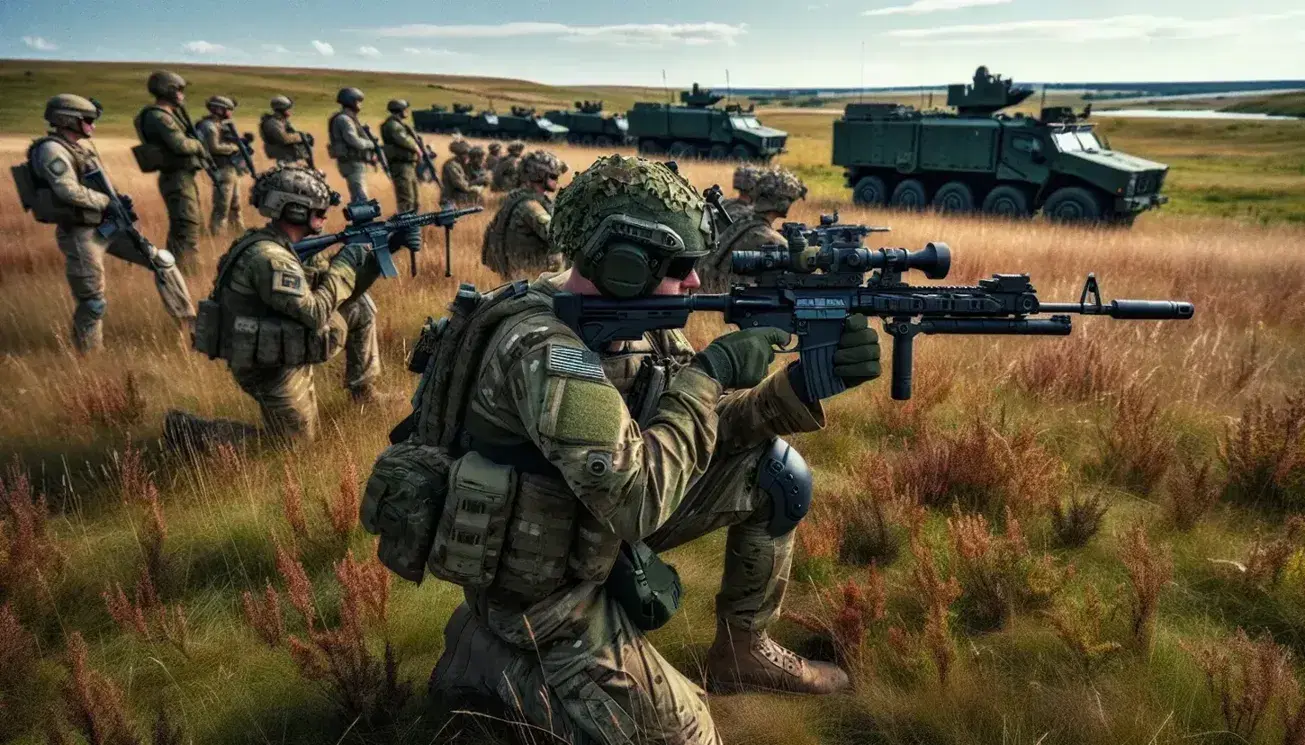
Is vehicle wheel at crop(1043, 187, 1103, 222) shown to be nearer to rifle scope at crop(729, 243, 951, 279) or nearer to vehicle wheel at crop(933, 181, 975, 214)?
vehicle wheel at crop(933, 181, 975, 214)

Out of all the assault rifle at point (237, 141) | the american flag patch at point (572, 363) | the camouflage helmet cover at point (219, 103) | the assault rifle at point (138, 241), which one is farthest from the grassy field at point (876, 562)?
the camouflage helmet cover at point (219, 103)

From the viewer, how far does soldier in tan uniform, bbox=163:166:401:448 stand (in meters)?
4.37

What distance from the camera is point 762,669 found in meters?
2.83

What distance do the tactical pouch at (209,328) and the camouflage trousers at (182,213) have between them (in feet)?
18.0

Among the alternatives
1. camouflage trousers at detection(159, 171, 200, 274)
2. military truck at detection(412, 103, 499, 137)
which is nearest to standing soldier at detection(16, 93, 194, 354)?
camouflage trousers at detection(159, 171, 200, 274)

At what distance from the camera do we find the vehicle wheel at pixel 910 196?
18078 mm

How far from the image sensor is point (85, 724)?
7.48ft

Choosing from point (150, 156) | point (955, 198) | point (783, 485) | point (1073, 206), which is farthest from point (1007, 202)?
point (783, 485)

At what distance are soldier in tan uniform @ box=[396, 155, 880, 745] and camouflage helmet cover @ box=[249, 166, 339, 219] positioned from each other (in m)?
2.56

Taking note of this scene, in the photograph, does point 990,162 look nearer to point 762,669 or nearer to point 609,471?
point 762,669

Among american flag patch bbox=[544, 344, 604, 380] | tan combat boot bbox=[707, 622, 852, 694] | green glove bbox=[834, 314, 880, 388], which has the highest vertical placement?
american flag patch bbox=[544, 344, 604, 380]

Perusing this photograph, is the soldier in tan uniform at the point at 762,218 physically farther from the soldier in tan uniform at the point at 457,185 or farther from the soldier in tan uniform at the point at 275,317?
the soldier in tan uniform at the point at 457,185

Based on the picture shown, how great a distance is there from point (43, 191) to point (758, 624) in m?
6.55

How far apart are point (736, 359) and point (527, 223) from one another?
5.23m
